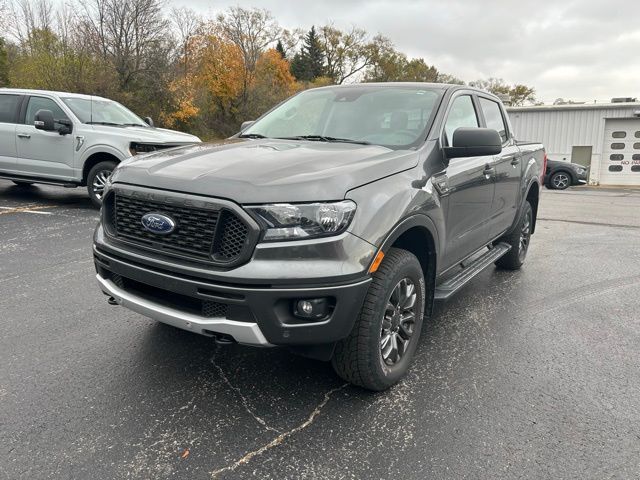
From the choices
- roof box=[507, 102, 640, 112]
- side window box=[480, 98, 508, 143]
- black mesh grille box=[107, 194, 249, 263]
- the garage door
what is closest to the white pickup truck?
side window box=[480, 98, 508, 143]

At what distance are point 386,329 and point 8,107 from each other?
8604mm

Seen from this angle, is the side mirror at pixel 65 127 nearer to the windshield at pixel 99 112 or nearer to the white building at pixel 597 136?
the windshield at pixel 99 112

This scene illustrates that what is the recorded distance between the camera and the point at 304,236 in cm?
231

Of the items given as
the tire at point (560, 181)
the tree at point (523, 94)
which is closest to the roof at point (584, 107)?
the tire at point (560, 181)

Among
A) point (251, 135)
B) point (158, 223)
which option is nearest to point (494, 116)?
point (251, 135)

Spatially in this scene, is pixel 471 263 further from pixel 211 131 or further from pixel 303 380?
pixel 211 131

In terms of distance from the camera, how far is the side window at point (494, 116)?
4.56 m

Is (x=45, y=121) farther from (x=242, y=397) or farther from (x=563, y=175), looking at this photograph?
(x=563, y=175)

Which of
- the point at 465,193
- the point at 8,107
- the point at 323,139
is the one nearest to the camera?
the point at 323,139

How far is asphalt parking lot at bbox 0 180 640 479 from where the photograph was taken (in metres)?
2.23

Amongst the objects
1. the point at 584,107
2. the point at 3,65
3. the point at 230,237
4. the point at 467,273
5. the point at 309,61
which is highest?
the point at 309,61

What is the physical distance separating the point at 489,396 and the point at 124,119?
8081mm

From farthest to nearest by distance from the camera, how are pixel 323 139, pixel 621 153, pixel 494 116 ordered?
pixel 621 153
pixel 494 116
pixel 323 139

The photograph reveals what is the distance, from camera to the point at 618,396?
2.86 m
